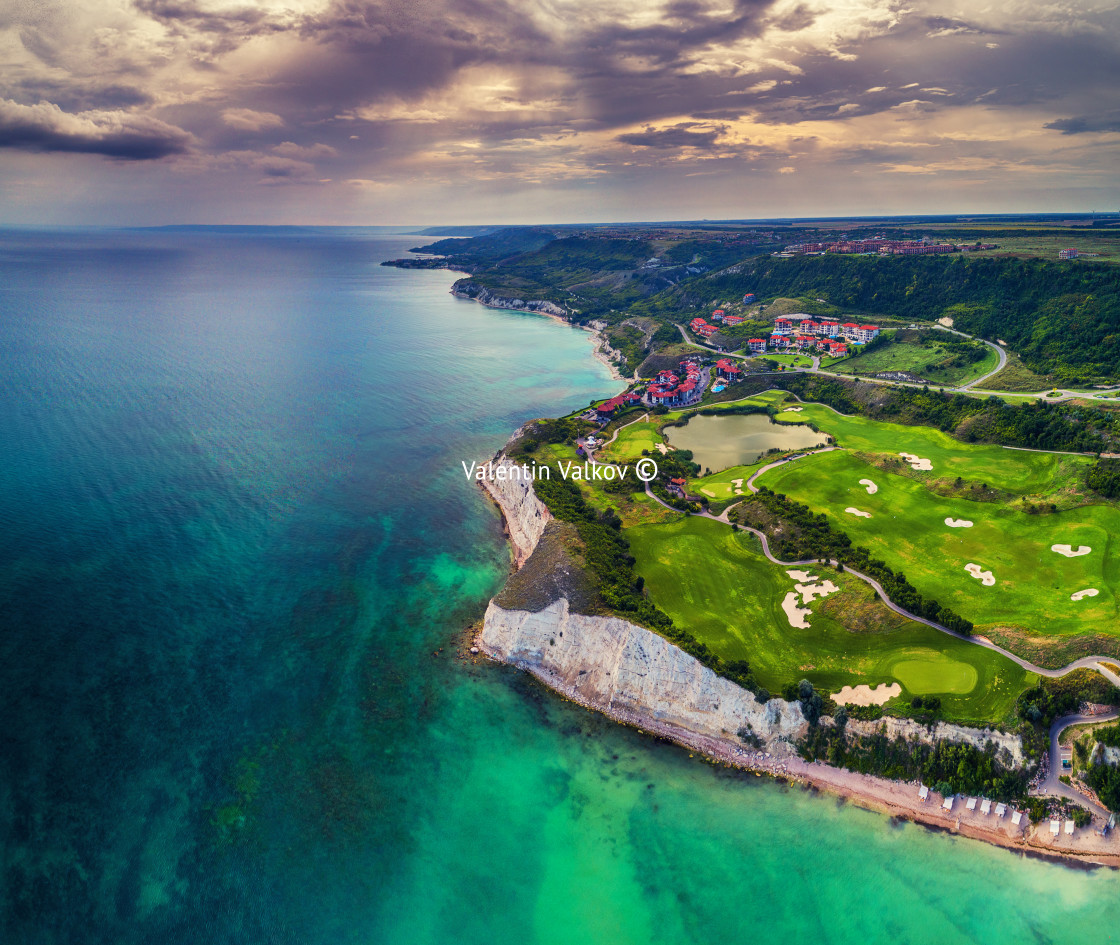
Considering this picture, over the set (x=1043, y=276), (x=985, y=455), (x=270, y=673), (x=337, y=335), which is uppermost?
Answer: (x=1043, y=276)

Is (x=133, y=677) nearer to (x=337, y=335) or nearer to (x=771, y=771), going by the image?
(x=771, y=771)

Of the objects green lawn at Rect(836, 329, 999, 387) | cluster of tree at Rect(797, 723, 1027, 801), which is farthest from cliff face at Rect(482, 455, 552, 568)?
green lawn at Rect(836, 329, 999, 387)

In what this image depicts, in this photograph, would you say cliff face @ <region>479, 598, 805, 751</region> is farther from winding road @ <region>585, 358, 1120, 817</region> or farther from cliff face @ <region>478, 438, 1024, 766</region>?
winding road @ <region>585, 358, 1120, 817</region>

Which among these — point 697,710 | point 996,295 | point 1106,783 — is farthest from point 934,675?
point 996,295

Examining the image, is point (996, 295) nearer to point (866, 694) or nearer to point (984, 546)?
point (984, 546)

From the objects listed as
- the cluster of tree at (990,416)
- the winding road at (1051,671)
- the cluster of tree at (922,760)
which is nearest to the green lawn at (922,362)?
the cluster of tree at (990,416)

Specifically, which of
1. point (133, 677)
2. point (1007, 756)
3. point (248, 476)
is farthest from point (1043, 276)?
point (133, 677)
